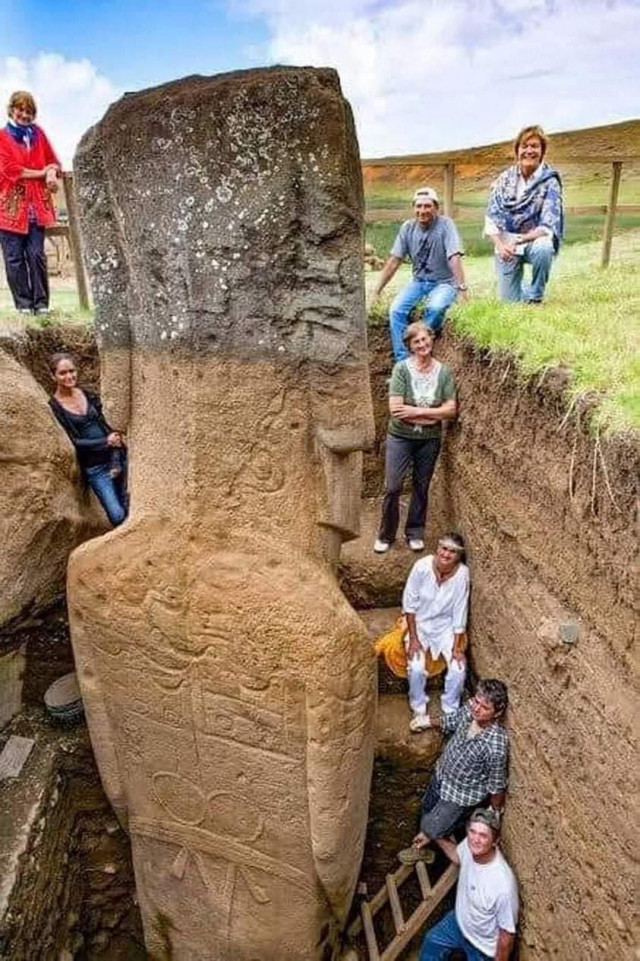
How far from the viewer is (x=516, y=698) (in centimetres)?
367

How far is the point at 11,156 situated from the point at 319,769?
Answer: 12.7 feet

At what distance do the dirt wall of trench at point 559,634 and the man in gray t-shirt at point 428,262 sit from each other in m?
0.62

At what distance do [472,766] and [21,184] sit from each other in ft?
13.6

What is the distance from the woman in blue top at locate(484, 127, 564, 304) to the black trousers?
278cm

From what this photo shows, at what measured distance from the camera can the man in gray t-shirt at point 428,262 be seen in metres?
4.65

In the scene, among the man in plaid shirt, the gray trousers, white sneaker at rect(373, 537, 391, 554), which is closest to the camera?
the man in plaid shirt

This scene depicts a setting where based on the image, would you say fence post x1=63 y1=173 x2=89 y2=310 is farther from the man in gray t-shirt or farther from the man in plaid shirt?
the man in plaid shirt

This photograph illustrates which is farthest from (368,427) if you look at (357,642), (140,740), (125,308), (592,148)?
(592,148)

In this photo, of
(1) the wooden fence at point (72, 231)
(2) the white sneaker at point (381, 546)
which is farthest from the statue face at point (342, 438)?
(1) the wooden fence at point (72, 231)

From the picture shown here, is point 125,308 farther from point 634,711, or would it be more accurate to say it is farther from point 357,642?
point 634,711

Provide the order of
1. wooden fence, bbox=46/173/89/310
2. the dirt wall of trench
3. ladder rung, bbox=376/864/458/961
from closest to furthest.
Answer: the dirt wall of trench → ladder rung, bbox=376/864/458/961 → wooden fence, bbox=46/173/89/310

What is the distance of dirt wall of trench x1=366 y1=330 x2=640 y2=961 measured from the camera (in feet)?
9.11

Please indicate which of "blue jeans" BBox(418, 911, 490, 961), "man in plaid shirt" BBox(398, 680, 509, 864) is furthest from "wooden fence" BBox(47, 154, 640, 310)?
"blue jeans" BBox(418, 911, 490, 961)

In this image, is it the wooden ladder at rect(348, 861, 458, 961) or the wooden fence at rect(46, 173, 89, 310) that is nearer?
the wooden ladder at rect(348, 861, 458, 961)
